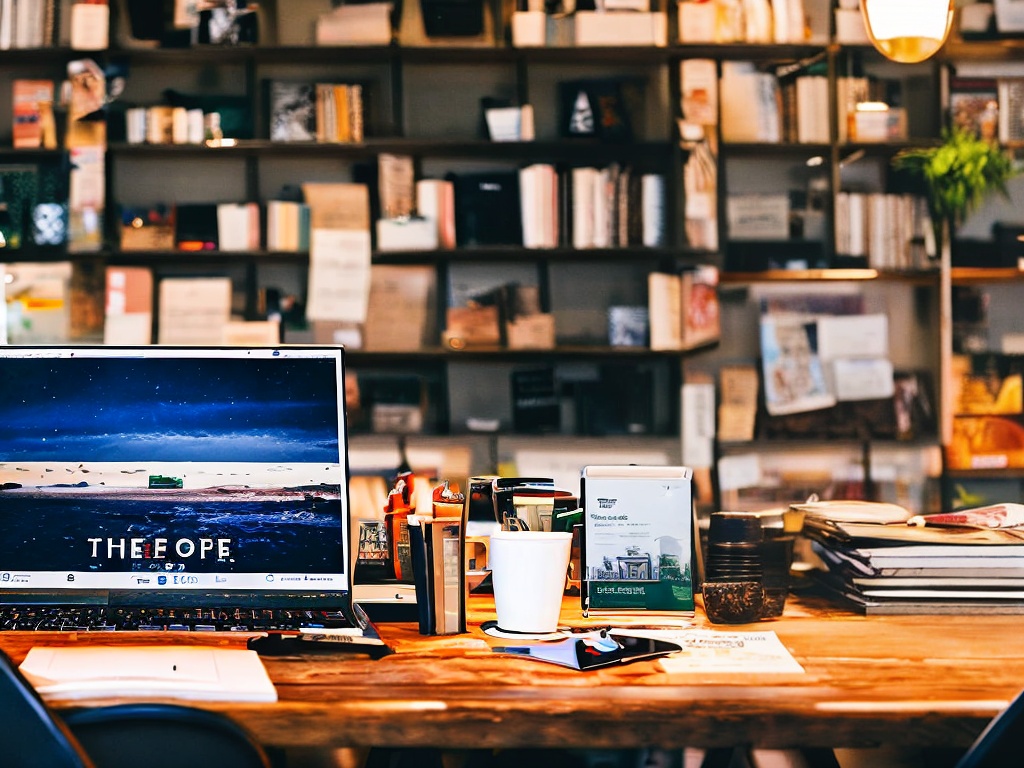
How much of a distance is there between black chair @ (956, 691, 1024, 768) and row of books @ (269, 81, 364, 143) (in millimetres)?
3620

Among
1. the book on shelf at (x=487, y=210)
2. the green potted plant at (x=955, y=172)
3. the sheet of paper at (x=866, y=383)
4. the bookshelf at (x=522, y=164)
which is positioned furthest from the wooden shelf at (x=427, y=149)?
the sheet of paper at (x=866, y=383)

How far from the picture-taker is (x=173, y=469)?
1.52 meters

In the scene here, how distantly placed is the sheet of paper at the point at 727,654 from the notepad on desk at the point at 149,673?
511 millimetres

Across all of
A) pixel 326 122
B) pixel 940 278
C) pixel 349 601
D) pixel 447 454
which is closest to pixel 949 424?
pixel 940 278

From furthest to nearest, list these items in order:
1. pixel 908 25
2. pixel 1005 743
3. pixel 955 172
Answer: pixel 955 172, pixel 908 25, pixel 1005 743

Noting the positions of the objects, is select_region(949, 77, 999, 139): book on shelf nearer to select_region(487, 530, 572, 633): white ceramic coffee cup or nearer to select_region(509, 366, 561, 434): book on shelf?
select_region(509, 366, 561, 434): book on shelf

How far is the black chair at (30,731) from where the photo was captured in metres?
0.94

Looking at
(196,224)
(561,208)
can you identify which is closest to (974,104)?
(561,208)

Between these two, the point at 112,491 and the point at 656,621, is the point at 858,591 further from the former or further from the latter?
the point at 112,491

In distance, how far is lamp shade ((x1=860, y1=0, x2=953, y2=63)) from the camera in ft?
8.41

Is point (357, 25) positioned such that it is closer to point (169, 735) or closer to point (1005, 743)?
point (169, 735)

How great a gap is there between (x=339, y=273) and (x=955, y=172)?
7.83 feet

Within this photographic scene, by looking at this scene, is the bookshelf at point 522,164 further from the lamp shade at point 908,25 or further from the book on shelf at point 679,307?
the lamp shade at point 908,25

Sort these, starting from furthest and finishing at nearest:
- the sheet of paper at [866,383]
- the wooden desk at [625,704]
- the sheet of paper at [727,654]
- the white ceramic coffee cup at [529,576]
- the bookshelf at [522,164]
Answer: the sheet of paper at [866,383] < the bookshelf at [522,164] < the white ceramic coffee cup at [529,576] < the sheet of paper at [727,654] < the wooden desk at [625,704]
